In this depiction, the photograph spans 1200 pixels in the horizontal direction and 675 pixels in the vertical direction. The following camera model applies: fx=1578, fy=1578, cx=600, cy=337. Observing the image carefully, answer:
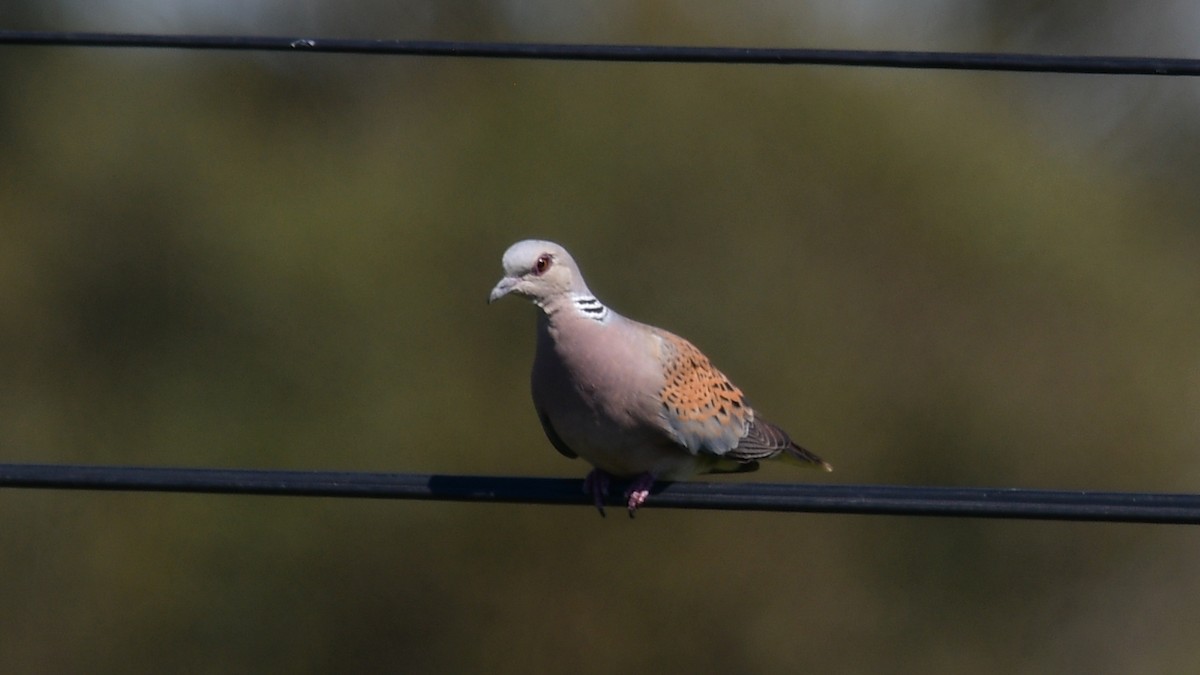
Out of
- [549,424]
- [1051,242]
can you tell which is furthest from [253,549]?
[549,424]

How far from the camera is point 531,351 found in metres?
12.5

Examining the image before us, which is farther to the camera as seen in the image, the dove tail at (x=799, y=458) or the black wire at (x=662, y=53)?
the dove tail at (x=799, y=458)

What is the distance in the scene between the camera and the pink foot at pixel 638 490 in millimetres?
4605

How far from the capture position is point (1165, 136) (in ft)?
51.0

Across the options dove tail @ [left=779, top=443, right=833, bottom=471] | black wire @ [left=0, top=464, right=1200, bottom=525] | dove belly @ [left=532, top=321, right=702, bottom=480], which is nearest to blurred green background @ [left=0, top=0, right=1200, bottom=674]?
dove tail @ [left=779, top=443, right=833, bottom=471]

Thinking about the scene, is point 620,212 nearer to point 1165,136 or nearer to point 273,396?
point 273,396

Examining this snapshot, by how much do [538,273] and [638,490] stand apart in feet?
2.46

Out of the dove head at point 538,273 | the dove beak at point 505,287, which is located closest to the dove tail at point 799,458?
the dove head at point 538,273

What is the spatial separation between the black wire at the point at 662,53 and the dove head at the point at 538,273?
0.63m

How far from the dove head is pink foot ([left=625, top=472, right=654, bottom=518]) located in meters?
0.62

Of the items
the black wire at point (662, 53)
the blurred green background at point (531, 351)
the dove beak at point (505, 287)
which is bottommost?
the blurred green background at point (531, 351)

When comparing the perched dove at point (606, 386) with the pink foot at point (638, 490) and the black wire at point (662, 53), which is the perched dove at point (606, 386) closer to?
the pink foot at point (638, 490)

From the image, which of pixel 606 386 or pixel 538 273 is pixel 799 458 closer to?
pixel 606 386

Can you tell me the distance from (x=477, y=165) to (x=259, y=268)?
204cm
